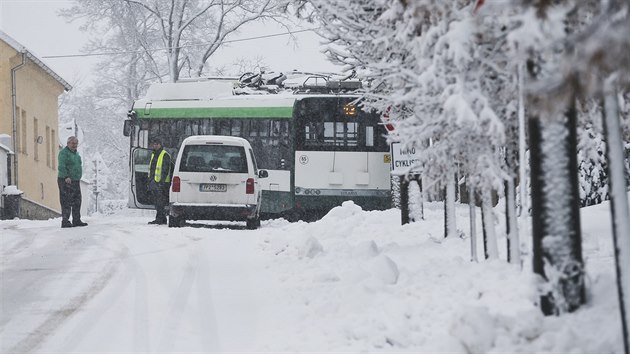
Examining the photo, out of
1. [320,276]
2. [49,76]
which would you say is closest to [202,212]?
[320,276]

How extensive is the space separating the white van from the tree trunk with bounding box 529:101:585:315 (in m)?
12.9

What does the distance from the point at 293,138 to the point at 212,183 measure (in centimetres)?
610

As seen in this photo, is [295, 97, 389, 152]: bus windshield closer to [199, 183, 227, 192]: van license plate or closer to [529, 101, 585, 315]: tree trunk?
[199, 183, 227, 192]: van license plate

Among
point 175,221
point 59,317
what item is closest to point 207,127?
point 175,221

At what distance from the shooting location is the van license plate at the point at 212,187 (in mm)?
18250

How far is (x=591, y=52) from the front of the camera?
335 cm

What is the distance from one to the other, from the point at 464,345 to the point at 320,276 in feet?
11.7

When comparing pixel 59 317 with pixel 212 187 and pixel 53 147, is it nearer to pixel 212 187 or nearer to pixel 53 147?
pixel 212 187

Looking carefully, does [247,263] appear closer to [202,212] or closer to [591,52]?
[202,212]

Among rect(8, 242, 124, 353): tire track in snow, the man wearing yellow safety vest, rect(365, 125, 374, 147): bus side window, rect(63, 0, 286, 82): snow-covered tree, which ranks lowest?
rect(8, 242, 124, 353): tire track in snow

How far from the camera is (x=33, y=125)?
1455 inches

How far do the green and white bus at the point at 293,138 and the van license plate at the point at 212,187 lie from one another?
5551mm

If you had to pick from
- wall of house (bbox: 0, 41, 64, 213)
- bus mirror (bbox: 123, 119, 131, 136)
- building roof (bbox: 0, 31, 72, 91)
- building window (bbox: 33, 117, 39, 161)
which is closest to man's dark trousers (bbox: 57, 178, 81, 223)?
bus mirror (bbox: 123, 119, 131, 136)

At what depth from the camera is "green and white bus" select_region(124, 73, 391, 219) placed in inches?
931
